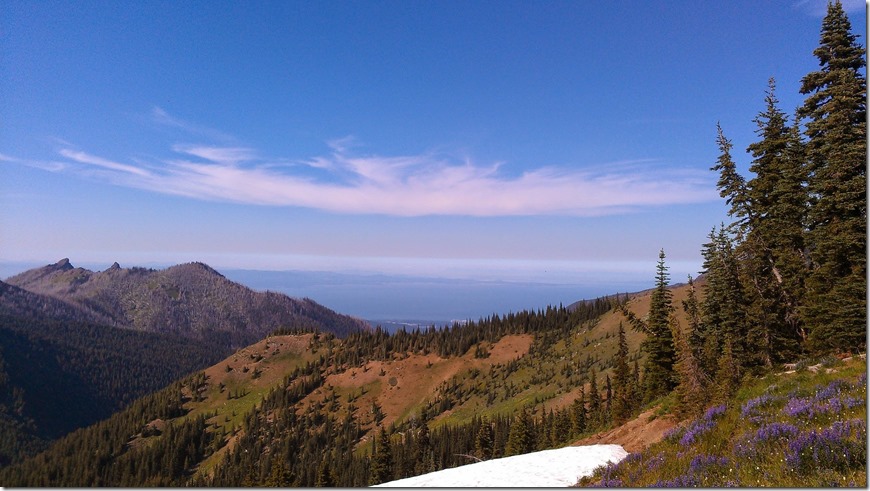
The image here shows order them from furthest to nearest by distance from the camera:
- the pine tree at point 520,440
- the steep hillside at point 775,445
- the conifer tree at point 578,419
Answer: the conifer tree at point 578,419
the pine tree at point 520,440
the steep hillside at point 775,445

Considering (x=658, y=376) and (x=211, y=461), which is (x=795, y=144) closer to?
(x=658, y=376)

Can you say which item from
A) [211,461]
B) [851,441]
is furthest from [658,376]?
[211,461]

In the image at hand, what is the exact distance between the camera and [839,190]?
18.1 meters

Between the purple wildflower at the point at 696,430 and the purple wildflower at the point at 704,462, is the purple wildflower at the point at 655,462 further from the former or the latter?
the purple wildflower at the point at 704,462

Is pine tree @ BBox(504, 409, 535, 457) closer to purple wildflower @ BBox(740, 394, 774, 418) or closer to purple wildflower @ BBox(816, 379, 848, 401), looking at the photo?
purple wildflower @ BBox(740, 394, 774, 418)

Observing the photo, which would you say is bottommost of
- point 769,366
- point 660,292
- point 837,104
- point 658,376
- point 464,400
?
point 464,400

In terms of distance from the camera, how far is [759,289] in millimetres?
26297

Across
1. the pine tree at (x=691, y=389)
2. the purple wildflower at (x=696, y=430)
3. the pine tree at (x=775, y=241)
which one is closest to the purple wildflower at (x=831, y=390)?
the purple wildflower at (x=696, y=430)

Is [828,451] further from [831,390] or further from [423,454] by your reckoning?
[423,454]

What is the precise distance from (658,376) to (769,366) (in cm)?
1635

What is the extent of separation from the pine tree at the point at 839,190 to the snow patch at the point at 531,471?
1184 centimetres

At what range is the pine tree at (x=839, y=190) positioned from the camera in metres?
17.8

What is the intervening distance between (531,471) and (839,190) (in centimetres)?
1767

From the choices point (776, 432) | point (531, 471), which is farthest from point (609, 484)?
point (776, 432)
